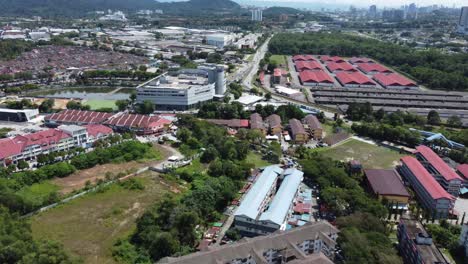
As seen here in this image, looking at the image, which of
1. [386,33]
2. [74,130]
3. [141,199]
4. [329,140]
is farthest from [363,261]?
[386,33]

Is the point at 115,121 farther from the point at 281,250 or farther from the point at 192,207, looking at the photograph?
the point at 281,250

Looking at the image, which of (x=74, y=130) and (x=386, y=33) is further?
(x=386, y=33)

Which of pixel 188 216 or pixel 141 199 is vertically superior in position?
pixel 188 216

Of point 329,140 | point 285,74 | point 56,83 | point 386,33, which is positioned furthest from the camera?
point 386,33

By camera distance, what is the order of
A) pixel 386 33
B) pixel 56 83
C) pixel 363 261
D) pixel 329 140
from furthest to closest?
1. pixel 386 33
2. pixel 56 83
3. pixel 329 140
4. pixel 363 261

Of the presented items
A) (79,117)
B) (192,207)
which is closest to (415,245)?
(192,207)

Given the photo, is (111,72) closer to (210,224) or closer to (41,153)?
(41,153)

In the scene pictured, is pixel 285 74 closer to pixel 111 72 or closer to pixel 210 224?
pixel 111 72
